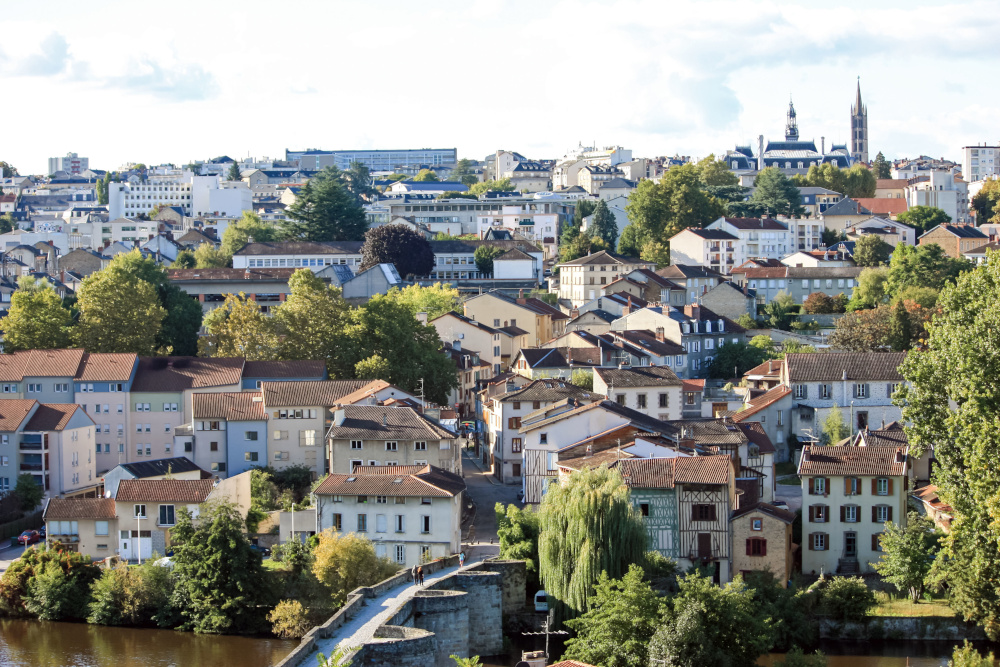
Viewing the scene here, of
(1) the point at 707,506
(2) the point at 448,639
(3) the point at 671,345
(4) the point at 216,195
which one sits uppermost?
(4) the point at 216,195

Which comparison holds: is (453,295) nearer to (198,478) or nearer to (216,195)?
(198,478)

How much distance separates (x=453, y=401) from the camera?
5778 cm

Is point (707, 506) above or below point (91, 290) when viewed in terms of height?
below

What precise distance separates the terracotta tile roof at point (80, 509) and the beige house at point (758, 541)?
→ 17304 millimetres

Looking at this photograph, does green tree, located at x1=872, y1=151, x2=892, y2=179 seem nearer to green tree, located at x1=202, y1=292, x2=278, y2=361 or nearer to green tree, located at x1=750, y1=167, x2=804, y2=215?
green tree, located at x1=750, y1=167, x2=804, y2=215

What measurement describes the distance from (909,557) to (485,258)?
53349mm

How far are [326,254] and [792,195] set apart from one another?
113ft

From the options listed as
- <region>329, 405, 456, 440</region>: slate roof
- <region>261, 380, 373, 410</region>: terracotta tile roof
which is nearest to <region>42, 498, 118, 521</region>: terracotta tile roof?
<region>329, 405, 456, 440</region>: slate roof

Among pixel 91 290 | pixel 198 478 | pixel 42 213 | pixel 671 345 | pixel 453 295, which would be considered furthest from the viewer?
pixel 42 213

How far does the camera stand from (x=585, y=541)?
3259cm

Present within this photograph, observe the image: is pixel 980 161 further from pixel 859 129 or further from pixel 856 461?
pixel 856 461

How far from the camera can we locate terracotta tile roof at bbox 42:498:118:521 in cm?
3856

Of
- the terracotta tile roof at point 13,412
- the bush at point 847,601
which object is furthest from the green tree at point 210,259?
the bush at point 847,601

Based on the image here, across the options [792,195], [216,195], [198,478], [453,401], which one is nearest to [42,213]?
[216,195]
